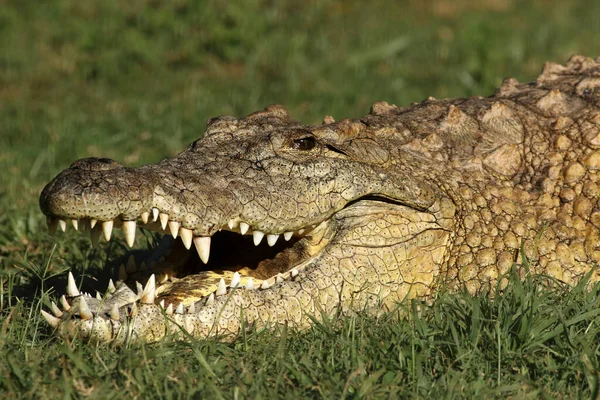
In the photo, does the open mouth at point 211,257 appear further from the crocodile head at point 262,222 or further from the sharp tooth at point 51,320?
the sharp tooth at point 51,320

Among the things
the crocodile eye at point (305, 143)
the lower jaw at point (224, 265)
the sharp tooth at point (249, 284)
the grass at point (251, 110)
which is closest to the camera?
the grass at point (251, 110)

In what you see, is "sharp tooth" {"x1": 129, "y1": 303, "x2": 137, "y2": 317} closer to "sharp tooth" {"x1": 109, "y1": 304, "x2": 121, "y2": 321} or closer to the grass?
"sharp tooth" {"x1": 109, "y1": 304, "x2": 121, "y2": 321}

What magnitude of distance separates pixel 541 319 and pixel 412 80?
20.4 ft

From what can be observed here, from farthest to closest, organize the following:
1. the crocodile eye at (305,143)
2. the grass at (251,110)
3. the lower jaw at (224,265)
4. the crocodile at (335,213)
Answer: the crocodile eye at (305,143)
the lower jaw at (224,265)
the crocodile at (335,213)
the grass at (251,110)

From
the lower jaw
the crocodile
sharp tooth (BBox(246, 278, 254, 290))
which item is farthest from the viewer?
the lower jaw

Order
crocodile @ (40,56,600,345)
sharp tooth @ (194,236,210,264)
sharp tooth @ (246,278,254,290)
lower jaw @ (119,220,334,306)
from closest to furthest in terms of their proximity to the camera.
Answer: crocodile @ (40,56,600,345)
sharp tooth @ (194,236,210,264)
sharp tooth @ (246,278,254,290)
lower jaw @ (119,220,334,306)

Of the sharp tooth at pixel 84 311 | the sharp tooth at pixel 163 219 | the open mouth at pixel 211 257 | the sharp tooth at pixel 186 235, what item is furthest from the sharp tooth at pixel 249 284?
the sharp tooth at pixel 84 311

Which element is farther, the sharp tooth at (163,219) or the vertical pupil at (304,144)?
the vertical pupil at (304,144)

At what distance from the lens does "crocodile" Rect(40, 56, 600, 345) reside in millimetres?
4031

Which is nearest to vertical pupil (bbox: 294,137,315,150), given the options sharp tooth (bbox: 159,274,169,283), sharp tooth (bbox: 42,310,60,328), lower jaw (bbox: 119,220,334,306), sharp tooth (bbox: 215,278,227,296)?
lower jaw (bbox: 119,220,334,306)

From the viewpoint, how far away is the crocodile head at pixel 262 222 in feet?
13.1

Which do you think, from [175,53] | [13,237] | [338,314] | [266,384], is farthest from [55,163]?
[266,384]

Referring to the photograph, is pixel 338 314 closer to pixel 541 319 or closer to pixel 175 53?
pixel 541 319

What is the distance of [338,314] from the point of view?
435 centimetres
